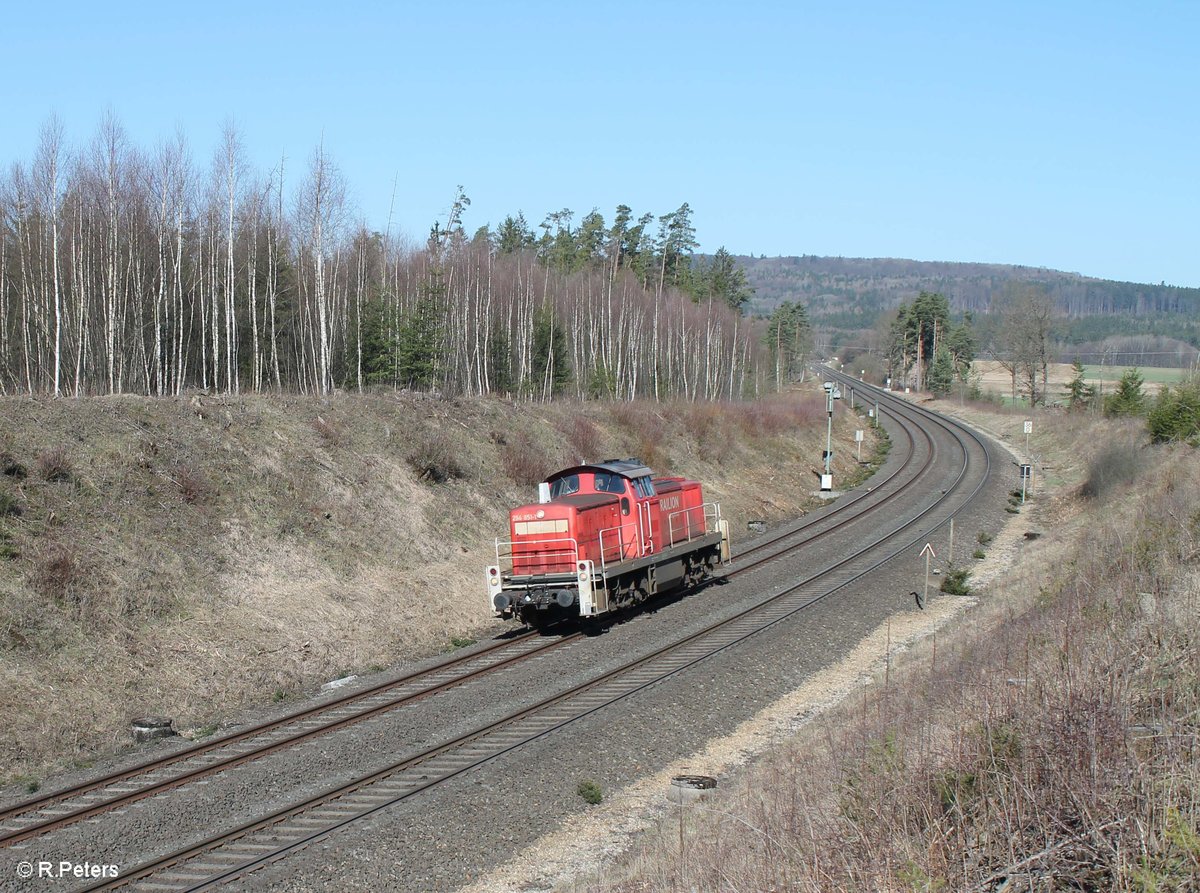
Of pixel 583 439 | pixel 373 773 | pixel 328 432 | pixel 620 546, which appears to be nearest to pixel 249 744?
pixel 373 773

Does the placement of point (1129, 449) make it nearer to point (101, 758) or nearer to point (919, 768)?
point (919, 768)

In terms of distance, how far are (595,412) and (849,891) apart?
119 ft

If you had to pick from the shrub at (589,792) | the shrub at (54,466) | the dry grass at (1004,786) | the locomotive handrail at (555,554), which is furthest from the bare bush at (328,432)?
the dry grass at (1004,786)

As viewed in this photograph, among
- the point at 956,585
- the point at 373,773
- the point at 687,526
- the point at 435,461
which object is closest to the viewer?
the point at 373,773

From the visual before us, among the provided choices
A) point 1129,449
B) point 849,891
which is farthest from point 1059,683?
point 1129,449

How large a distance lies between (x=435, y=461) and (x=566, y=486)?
29.2 feet

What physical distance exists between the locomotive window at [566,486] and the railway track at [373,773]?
324cm

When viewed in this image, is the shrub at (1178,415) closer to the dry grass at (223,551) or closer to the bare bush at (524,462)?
the bare bush at (524,462)

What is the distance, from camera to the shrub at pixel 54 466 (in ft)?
61.0

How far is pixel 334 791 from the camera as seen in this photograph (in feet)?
35.8

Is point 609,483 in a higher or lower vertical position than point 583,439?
lower

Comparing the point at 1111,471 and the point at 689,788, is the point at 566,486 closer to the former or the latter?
the point at 689,788
